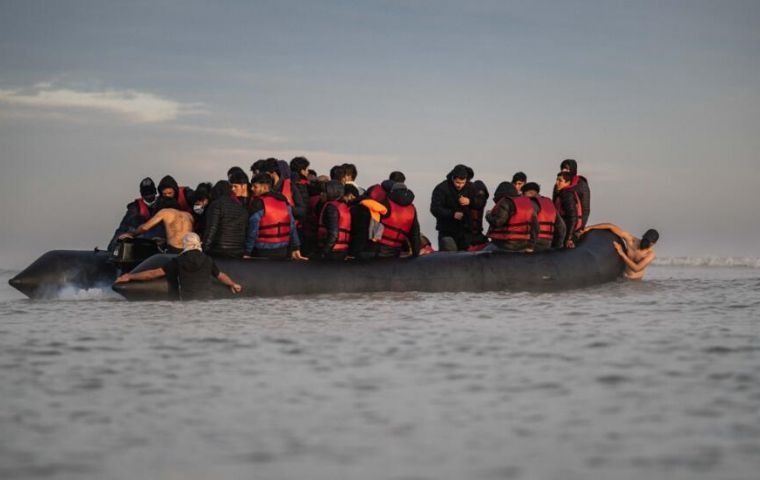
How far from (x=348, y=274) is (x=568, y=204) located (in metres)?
4.27

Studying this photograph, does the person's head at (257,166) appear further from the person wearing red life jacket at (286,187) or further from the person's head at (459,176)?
the person's head at (459,176)

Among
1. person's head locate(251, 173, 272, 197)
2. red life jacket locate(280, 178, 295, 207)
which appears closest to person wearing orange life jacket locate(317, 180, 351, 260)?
red life jacket locate(280, 178, 295, 207)

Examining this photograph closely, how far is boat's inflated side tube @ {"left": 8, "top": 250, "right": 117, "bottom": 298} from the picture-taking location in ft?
44.2

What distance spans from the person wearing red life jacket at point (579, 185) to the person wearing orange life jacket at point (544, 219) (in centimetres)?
84

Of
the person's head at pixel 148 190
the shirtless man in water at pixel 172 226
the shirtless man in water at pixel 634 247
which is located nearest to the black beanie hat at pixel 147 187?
the person's head at pixel 148 190

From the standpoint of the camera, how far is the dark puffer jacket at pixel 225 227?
12586 mm

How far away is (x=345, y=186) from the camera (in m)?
13.7

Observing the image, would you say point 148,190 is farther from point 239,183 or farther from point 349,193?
point 349,193

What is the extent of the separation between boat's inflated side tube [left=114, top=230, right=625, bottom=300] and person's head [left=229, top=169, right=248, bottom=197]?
896 mm

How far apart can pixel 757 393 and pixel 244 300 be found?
23.0 ft

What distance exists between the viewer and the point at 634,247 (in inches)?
656

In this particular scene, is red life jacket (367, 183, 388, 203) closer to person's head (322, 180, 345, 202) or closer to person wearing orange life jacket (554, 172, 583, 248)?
person's head (322, 180, 345, 202)

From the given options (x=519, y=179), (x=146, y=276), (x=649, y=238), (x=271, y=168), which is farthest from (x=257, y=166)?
(x=649, y=238)

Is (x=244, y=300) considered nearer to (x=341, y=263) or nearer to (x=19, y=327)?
(x=341, y=263)
